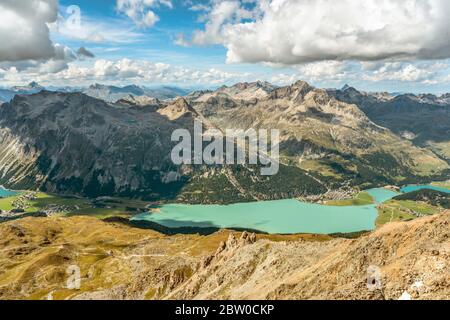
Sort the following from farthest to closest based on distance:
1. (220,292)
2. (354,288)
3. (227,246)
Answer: (227,246) → (220,292) → (354,288)

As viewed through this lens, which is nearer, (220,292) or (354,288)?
(354,288)

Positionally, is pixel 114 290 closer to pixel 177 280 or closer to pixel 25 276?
pixel 177 280

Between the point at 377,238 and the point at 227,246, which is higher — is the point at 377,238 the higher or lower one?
the higher one

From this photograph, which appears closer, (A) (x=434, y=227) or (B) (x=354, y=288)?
(B) (x=354, y=288)
